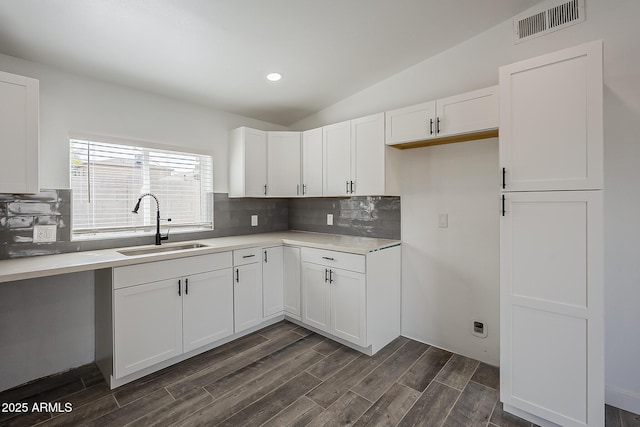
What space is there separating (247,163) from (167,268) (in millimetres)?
1444

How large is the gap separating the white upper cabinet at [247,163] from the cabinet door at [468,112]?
193 centimetres

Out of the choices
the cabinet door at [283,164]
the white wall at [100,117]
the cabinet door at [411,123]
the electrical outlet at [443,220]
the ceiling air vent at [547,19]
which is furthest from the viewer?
the cabinet door at [283,164]

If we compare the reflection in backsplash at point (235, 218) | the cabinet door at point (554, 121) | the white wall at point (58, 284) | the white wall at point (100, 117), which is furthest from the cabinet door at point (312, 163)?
the cabinet door at point (554, 121)

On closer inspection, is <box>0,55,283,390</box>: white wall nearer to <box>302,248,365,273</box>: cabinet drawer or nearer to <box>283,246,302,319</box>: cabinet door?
<box>283,246,302,319</box>: cabinet door

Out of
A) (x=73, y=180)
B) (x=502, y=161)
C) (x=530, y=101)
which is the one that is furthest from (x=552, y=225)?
(x=73, y=180)

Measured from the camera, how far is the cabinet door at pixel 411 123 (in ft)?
7.95

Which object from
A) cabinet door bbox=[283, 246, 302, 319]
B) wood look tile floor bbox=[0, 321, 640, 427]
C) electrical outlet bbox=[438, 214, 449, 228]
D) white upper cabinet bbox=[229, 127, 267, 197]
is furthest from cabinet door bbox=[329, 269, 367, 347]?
white upper cabinet bbox=[229, 127, 267, 197]

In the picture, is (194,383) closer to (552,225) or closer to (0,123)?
(0,123)

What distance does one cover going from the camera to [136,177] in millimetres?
2744

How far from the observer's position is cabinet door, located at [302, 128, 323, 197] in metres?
3.29

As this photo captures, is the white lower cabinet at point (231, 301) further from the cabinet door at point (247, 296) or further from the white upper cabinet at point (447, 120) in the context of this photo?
the white upper cabinet at point (447, 120)

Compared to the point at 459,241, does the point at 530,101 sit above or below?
above

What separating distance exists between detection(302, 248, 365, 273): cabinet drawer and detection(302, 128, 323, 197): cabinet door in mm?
715

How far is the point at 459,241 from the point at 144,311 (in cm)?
260
